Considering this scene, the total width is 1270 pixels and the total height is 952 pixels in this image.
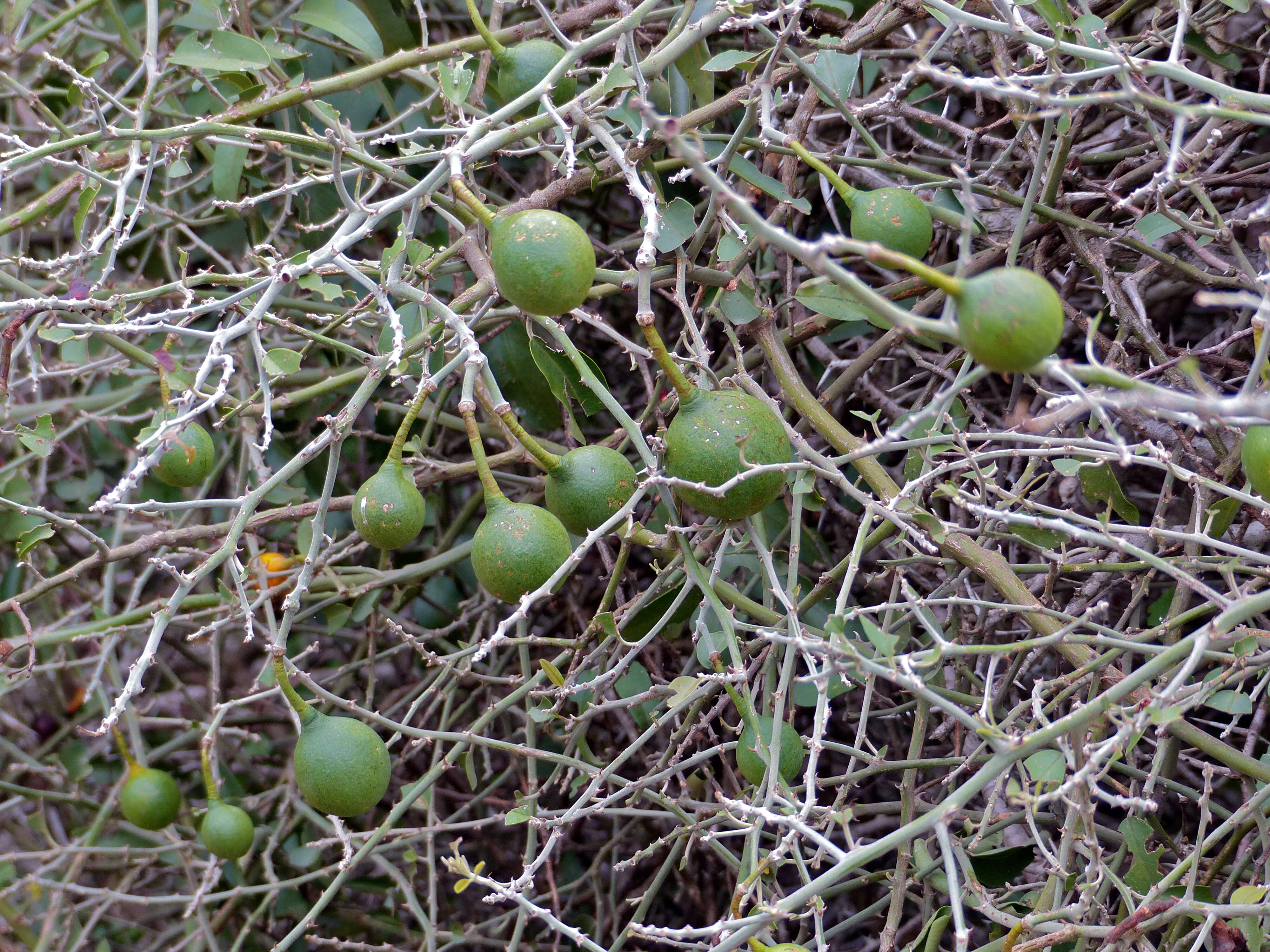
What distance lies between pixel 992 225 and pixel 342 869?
1118 millimetres

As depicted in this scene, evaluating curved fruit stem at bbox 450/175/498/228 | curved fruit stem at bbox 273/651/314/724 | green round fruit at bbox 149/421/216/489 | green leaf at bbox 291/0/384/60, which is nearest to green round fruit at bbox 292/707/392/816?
curved fruit stem at bbox 273/651/314/724

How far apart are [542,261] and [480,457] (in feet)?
0.69

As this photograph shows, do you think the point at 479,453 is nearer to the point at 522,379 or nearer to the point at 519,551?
the point at 519,551

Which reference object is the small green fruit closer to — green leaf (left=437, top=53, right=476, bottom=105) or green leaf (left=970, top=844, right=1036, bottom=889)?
green leaf (left=437, top=53, right=476, bottom=105)

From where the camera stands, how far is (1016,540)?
1104 mm

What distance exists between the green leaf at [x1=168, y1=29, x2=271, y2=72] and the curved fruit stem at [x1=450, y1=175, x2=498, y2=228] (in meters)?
0.58

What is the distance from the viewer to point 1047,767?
80 centimetres

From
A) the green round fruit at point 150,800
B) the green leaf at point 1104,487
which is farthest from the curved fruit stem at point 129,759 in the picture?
the green leaf at point 1104,487

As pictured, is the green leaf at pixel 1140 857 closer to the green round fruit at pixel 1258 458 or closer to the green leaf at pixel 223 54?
the green round fruit at pixel 1258 458

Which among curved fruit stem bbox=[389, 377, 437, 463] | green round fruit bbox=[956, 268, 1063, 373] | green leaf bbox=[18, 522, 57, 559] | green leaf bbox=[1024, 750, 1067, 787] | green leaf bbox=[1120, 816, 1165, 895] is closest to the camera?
green round fruit bbox=[956, 268, 1063, 373]

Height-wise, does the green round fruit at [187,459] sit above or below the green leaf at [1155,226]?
below

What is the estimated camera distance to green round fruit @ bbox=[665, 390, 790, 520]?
2.99ft

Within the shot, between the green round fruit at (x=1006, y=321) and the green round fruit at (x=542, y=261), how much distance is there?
13.7 inches

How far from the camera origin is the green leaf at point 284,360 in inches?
43.3
